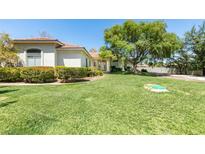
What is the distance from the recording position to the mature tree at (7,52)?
14.5 meters

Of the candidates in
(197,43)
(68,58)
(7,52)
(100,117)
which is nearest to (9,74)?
(7,52)

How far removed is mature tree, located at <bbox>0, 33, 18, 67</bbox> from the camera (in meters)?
14.5

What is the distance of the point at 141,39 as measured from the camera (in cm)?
2338

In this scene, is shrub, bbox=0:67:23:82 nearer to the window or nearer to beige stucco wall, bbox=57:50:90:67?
the window

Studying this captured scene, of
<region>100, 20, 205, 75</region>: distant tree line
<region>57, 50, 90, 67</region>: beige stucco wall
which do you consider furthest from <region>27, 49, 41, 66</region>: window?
<region>100, 20, 205, 75</region>: distant tree line

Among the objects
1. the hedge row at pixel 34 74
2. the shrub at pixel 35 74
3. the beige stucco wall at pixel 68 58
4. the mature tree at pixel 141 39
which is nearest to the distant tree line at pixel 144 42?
the mature tree at pixel 141 39

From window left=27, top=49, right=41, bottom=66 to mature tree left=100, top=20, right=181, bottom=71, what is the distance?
1143 centimetres

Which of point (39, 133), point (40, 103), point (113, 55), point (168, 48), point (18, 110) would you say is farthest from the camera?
point (113, 55)
